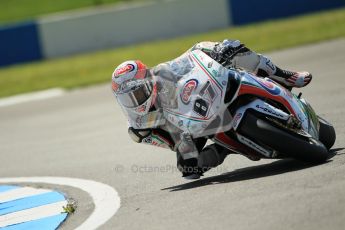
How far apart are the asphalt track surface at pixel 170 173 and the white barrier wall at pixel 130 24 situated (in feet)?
35.2

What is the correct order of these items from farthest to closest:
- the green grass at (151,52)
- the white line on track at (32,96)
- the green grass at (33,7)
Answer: the green grass at (33,7)
the green grass at (151,52)
the white line on track at (32,96)

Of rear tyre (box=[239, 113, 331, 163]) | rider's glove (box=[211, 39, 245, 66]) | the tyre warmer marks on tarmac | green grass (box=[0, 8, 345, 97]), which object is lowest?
green grass (box=[0, 8, 345, 97])

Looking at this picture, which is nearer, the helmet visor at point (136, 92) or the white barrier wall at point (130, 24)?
the helmet visor at point (136, 92)

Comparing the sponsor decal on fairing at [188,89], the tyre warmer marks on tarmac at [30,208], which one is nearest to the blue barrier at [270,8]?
the tyre warmer marks on tarmac at [30,208]

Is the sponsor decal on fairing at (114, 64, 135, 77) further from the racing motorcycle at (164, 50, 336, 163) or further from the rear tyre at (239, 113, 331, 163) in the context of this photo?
the rear tyre at (239, 113, 331, 163)

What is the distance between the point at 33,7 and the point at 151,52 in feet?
39.7

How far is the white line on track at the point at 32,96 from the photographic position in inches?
690

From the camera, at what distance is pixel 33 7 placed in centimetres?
3241

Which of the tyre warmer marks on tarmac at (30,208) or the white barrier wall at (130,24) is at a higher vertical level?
the tyre warmer marks on tarmac at (30,208)

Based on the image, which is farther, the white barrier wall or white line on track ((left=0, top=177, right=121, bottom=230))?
the white barrier wall

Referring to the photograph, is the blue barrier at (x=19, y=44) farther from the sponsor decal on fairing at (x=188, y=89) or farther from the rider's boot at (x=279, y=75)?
the sponsor decal on fairing at (x=188, y=89)

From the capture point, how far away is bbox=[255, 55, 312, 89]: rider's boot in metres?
7.27

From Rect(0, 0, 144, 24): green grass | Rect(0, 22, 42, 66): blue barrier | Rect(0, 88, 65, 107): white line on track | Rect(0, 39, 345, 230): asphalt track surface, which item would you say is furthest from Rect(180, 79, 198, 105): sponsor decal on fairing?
Rect(0, 0, 144, 24): green grass

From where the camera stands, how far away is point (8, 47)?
2602 cm
